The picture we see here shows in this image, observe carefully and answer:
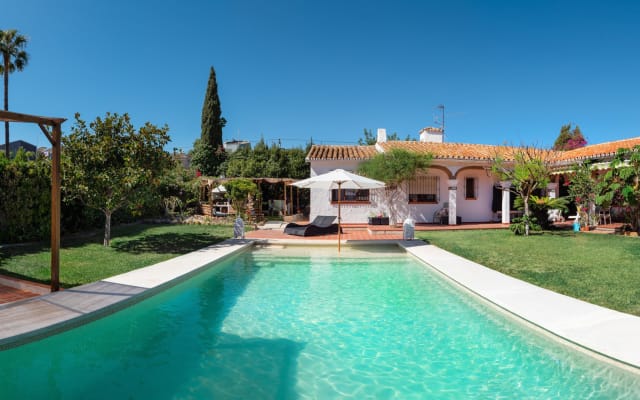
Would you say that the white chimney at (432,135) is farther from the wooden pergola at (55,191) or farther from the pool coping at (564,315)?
the wooden pergola at (55,191)

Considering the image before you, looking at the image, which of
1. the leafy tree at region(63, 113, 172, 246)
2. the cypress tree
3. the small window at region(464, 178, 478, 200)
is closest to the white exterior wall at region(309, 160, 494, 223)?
the small window at region(464, 178, 478, 200)

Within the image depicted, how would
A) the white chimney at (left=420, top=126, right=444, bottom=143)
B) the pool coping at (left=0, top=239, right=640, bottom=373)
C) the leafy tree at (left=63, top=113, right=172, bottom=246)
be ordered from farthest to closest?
1. the white chimney at (left=420, top=126, right=444, bottom=143)
2. the leafy tree at (left=63, top=113, right=172, bottom=246)
3. the pool coping at (left=0, top=239, right=640, bottom=373)

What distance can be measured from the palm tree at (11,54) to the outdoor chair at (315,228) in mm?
24507

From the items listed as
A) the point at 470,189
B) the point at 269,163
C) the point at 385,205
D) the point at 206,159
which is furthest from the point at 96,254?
the point at 206,159

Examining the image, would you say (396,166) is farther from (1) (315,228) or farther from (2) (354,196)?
(1) (315,228)

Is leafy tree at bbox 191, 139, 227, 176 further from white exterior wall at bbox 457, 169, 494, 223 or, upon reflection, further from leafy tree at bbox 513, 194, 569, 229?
leafy tree at bbox 513, 194, 569, 229

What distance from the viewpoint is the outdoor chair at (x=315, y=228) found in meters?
14.5

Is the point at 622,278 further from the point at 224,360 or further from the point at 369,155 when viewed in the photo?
the point at 369,155

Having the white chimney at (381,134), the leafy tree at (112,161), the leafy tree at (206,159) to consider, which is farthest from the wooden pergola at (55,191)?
the leafy tree at (206,159)

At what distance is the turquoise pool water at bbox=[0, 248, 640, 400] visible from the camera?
3.72 metres

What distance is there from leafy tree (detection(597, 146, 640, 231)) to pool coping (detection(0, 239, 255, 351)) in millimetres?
16264

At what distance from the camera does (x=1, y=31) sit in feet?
81.0

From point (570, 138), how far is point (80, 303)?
53.8 metres

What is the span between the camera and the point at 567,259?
31.1 ft
